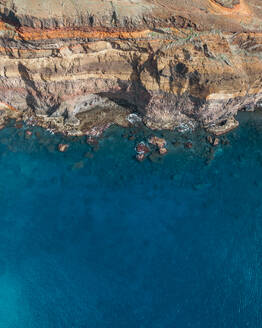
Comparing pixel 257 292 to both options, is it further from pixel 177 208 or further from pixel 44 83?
pixel 44 83

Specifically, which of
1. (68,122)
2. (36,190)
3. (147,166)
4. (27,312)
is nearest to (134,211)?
(147,166)

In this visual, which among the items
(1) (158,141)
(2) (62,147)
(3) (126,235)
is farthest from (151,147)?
(3) (126,235)

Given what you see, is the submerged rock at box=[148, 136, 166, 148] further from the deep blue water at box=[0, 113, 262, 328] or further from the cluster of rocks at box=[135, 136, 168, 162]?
the deep blue water at box=[0, 113, 262, 328]

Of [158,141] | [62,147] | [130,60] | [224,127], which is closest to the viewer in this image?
[130,60]

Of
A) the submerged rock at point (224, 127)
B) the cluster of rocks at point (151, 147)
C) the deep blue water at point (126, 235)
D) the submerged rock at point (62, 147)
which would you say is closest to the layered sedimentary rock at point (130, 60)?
the submerged rock at point (224, 127)

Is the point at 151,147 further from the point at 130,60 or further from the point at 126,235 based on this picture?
the point at 126,235

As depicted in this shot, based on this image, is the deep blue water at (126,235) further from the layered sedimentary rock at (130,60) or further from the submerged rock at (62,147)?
the layered sedimentary rock at (130,60)
